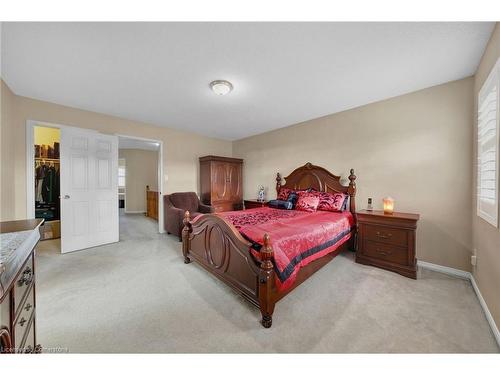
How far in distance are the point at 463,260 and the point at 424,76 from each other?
7.56 ft

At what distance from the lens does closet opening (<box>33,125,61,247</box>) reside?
3.91 metres

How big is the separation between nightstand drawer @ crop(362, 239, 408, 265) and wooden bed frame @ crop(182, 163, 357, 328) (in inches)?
18.3

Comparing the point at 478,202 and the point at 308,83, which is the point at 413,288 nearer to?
the point at 478,202

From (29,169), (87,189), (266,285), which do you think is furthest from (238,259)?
(29,169)

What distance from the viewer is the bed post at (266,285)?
61.1 inches

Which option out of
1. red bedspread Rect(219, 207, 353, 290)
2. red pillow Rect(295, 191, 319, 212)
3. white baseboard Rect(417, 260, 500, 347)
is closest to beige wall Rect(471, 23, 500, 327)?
white baseboard Rect(417, 260, 500, 347)

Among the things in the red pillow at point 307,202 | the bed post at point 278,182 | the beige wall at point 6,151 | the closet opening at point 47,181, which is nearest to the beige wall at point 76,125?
the beige wall at point 6,151

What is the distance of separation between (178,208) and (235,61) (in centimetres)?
319

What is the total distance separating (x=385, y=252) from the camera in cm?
254

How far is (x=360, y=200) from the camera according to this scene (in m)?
3.26

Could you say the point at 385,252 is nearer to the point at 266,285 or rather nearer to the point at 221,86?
the point at 266,285

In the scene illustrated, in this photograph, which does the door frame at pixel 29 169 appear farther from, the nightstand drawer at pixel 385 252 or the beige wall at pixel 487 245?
the beige wall at pixel 487 245
